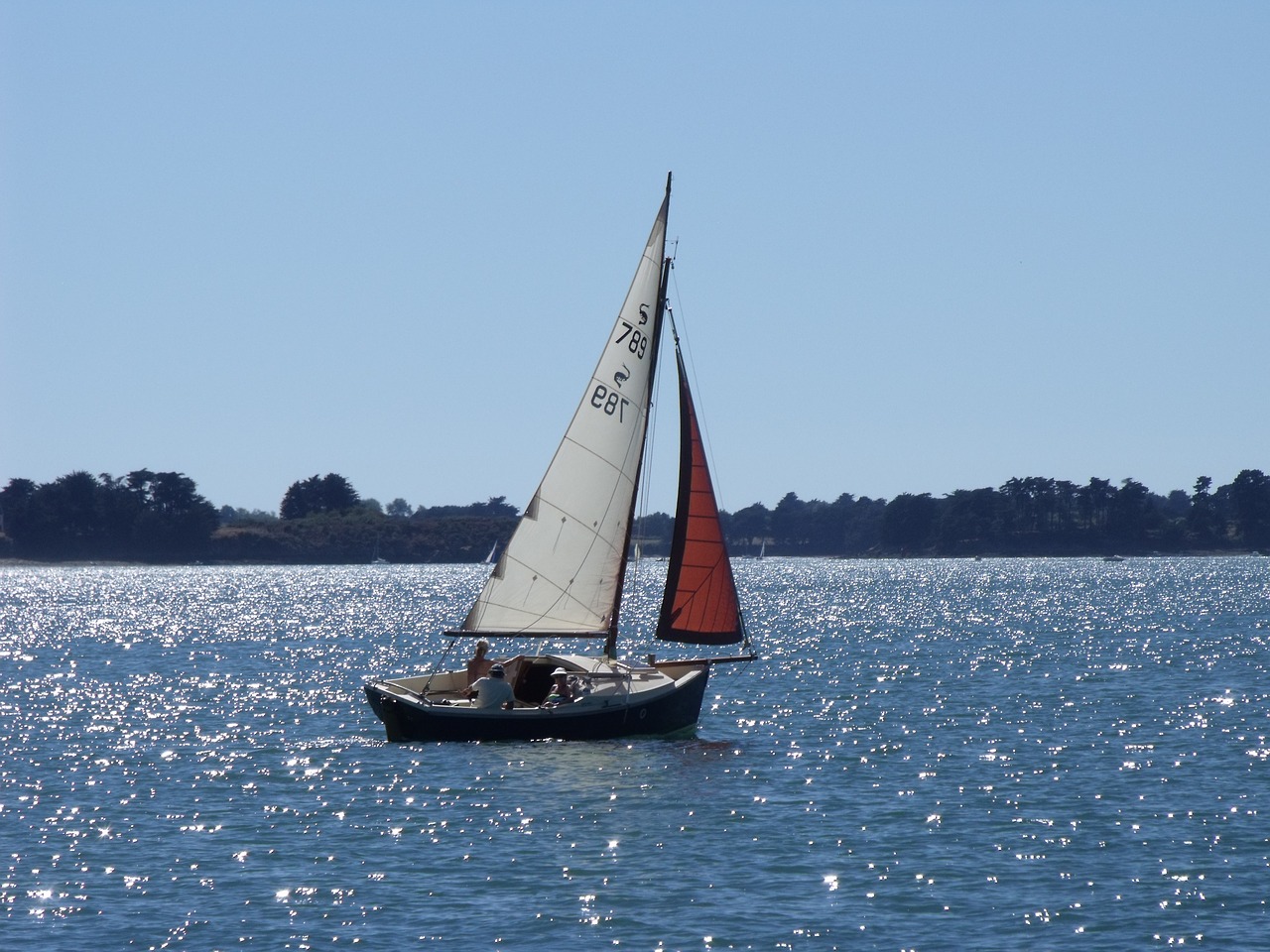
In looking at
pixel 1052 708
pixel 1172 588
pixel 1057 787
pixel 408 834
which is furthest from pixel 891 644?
pixel 1172 588

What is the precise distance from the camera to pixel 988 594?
14588 cm

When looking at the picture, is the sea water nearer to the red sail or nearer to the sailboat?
the sailboat

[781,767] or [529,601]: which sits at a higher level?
[529,601]

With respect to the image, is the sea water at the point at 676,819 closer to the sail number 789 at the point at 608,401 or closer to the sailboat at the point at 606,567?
the sailboat at the point at 606,567

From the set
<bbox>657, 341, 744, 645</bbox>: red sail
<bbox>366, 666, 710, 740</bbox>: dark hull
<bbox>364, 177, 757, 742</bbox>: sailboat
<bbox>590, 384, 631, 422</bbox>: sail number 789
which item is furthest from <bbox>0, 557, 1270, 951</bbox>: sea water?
<bbox>590, 384, 631, 422</bbox>: sail number 789

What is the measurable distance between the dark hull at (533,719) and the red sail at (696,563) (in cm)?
143

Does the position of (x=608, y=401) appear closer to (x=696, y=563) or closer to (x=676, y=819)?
(x=696, y=563)

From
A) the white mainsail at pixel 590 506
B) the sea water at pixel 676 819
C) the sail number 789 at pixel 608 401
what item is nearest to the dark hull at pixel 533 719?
the sea water at pixel 676 819

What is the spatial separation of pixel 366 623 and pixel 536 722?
66.9 m

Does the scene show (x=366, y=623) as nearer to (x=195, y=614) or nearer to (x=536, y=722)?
(x=195, y=614)

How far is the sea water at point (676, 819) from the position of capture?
→ 21.6 meters

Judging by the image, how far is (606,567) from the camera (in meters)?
38.4

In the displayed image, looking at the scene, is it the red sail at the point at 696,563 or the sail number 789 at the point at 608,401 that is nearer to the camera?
the sail number 789 at the point at 608,401

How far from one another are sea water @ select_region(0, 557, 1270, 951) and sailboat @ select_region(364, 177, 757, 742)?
1.06 metres
